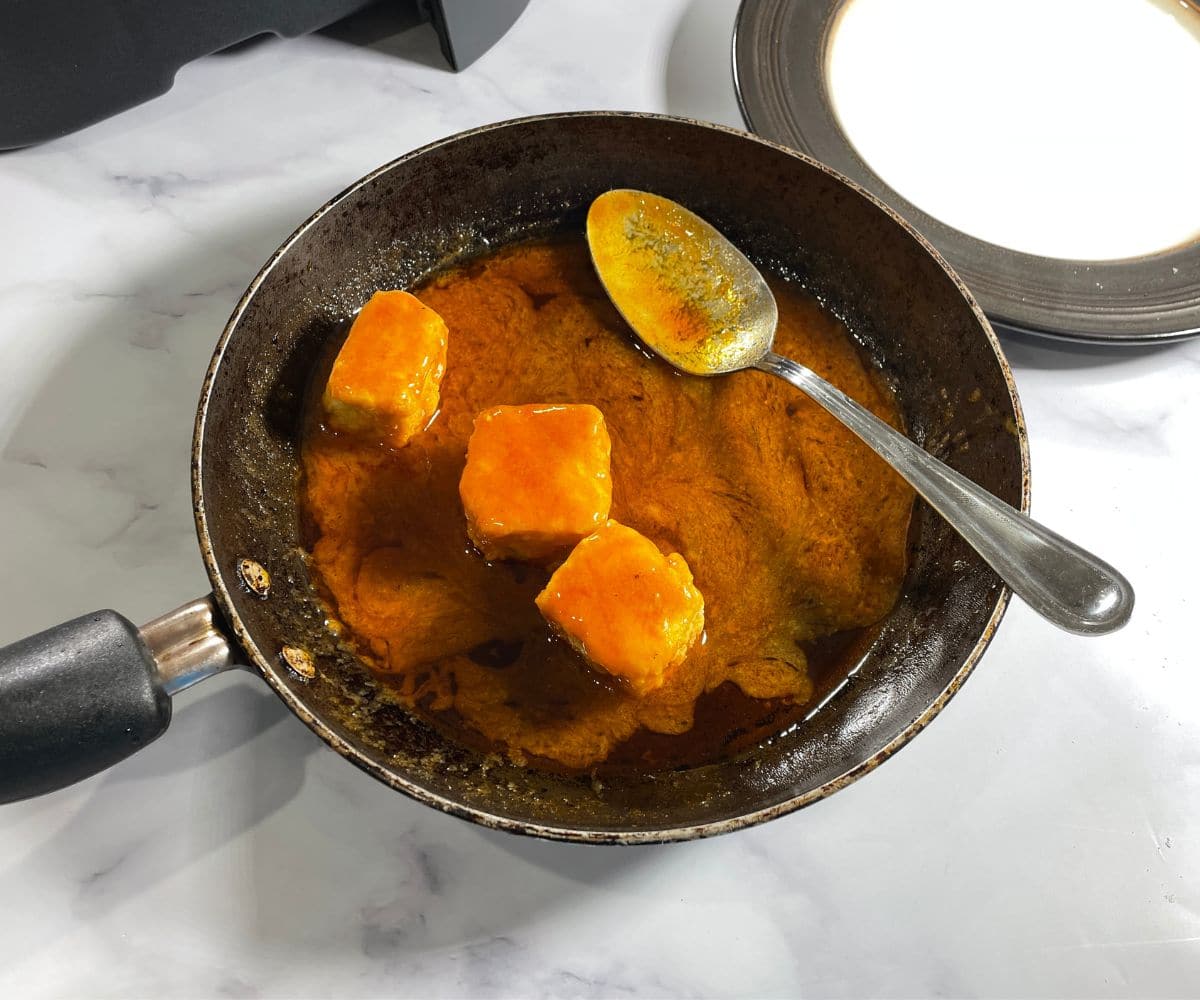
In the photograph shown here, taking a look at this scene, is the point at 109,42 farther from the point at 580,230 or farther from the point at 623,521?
the point at 623,521

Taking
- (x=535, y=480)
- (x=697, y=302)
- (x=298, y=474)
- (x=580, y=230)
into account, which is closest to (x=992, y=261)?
(x=697, y=302)

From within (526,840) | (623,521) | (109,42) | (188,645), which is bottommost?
(526,840)

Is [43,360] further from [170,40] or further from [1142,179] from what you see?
[1142,179]

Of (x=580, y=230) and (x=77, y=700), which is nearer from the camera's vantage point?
(x=77, y=700)

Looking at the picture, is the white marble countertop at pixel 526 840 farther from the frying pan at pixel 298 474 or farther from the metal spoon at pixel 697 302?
the metal spoon at pixel 697 302

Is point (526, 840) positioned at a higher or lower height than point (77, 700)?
lower

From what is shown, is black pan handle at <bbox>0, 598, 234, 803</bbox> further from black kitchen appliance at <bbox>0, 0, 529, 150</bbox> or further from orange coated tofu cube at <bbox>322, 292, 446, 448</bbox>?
black kitchen appliance at <bbox>0, 0, 529, 150</bbox>

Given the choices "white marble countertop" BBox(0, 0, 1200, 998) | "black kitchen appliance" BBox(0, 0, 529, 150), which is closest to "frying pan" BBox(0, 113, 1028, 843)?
"white marble countertop" BBox(0, 0, 1200, 998)
